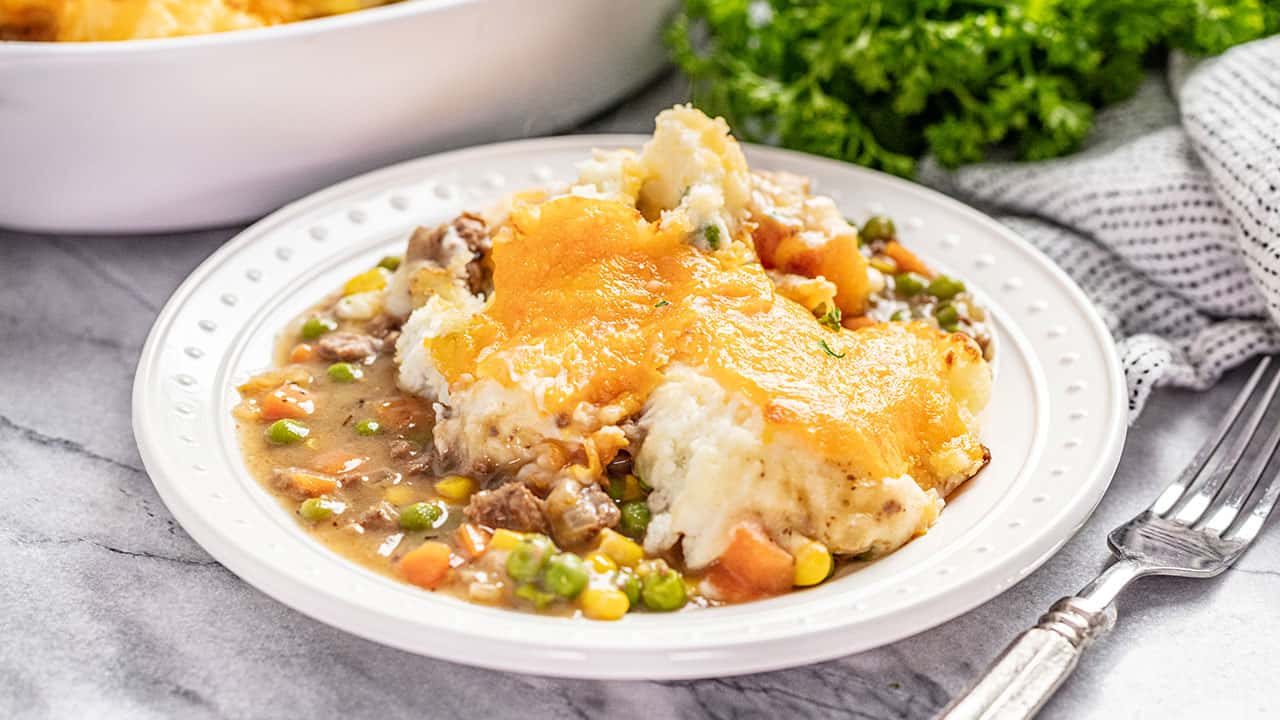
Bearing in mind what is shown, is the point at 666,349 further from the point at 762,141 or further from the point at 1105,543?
the point at 762,141

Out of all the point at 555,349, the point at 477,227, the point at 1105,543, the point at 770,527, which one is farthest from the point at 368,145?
the point at 1105,543

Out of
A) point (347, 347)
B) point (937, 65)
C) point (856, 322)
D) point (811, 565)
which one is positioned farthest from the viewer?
point (937, 65)

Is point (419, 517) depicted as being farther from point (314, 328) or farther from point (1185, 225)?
point (1185, 225)

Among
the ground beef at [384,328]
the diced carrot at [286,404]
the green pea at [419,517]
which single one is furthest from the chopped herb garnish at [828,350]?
the diced carrot at [286,404]

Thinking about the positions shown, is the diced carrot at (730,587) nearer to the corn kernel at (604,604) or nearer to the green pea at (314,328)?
the corn kernel at (604,604)

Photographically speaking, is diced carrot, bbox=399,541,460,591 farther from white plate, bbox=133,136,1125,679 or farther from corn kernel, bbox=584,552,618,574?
corn kernel, bbox=584,552,618,574

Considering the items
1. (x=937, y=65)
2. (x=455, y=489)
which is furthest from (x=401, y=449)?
(x=937, y=65)
